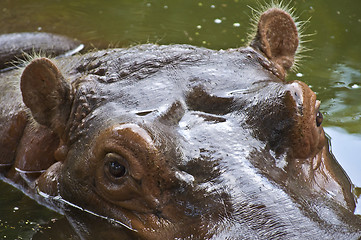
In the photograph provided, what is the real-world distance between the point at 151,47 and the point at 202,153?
1.26 m

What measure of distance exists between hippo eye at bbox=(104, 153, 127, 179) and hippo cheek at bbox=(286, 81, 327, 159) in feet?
3.53

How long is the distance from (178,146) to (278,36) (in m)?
1.68

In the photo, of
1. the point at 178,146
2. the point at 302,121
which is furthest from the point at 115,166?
the point at 302,121

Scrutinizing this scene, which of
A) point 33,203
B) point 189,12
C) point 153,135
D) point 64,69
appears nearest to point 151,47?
point 64,69

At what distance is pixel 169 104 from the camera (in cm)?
425

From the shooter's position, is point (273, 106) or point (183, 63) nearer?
point (273, 106)

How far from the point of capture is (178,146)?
397 cm

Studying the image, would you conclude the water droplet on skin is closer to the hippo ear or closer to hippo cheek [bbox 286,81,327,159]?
the hippo ear

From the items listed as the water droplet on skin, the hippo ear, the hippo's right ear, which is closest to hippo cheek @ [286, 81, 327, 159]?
the hippo ear

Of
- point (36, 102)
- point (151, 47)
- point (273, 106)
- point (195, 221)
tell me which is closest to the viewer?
point (195, 221)

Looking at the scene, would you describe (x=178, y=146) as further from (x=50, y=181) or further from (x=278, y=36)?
(x=278, y=36)

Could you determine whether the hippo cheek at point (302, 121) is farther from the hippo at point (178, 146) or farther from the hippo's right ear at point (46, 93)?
the hippo's right ear at point (46, 93)

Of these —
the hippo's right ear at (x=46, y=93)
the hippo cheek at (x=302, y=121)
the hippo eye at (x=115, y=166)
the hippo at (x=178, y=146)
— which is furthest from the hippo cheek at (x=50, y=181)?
the hippo cheek at (x=302, y=121)

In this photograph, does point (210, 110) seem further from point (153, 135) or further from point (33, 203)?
point (33, 203)
